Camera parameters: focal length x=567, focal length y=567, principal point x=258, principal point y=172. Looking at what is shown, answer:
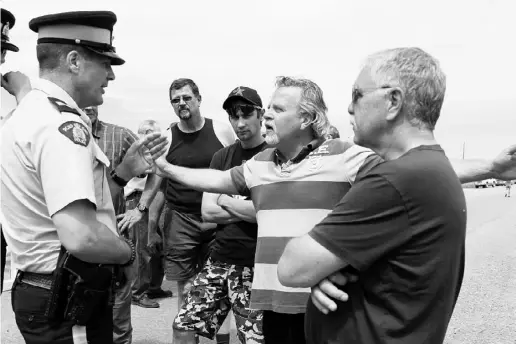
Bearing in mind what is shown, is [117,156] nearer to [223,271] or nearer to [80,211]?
[223,271]

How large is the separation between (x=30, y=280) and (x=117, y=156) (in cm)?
212

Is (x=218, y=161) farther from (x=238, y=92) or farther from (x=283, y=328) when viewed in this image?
(x=283, y=328)

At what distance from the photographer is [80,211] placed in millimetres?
2219

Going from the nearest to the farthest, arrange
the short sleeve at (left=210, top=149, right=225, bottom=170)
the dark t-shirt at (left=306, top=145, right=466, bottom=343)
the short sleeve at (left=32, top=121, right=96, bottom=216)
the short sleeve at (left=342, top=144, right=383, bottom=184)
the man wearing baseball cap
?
the dark t-shirt at (left=306, top=145, right=466, bottom=343) < the short sleeve at (left=32, top=121, right=96, bottom=216) < the short sleeve at (left=342, top=144, right=383, bottom=184) < the man wearing baseball cap < the short sleeve at (left=210, top=149, right=225, bottom=170)

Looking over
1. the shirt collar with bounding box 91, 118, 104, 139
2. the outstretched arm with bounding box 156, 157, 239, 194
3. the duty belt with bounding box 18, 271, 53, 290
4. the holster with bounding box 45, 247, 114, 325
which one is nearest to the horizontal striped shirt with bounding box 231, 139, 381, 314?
the outstretched arm with bounding box 156, 157, 239, 194

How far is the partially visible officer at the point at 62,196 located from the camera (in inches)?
87.4

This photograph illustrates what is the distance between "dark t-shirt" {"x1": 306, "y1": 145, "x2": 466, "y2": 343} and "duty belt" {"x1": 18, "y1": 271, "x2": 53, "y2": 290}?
4.13 feet

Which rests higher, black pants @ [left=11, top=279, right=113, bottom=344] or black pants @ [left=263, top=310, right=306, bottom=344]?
black pants @ [left=11, top=279, right=113, bottom=344]

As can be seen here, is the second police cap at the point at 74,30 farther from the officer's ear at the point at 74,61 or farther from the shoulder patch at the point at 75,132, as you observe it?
the shoulder patch at the point at 75,132

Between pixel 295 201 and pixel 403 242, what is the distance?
4.19 feet

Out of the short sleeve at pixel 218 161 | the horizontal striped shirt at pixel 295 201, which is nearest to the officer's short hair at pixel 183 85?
the short sleeve at pixel 218 161

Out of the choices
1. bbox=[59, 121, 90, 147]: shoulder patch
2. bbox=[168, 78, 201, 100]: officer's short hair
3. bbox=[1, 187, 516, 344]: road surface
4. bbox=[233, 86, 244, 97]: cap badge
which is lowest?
bbox=[1, 187, 516, 344]: road surface

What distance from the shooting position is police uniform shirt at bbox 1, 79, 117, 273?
2.21m

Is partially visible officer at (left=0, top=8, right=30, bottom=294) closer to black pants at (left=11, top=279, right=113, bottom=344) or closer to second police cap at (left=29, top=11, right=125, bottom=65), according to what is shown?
second police cap at (left=29, top=11, right=125, bottom=65)
